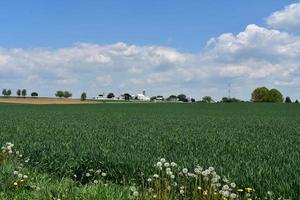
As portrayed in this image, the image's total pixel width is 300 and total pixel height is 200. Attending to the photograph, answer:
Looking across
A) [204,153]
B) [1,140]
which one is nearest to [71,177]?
[204,153]

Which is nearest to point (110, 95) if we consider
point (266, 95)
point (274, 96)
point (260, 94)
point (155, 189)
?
point (260, 94)

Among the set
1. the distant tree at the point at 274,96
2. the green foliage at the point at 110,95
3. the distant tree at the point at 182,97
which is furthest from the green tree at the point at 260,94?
the green foliage at the point at 110,95

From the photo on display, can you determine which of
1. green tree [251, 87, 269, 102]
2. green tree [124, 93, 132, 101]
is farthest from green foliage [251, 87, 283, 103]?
green tree [124, 93, 132, 101]

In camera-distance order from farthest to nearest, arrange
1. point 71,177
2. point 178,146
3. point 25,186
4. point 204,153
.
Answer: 1. point 178,146
2. point 204,153
3. point 71,177
4. point 25,186

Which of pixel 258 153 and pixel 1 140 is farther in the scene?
pixel 1 140

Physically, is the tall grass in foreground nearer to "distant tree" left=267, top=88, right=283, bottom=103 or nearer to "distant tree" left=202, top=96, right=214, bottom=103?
"distant tree" left=202, top=96, right=214, bottom=103

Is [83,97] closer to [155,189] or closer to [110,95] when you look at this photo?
[110,95]

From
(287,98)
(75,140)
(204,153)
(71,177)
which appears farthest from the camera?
(287,98)

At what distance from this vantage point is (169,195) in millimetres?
8070

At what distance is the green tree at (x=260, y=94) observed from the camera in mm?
168375

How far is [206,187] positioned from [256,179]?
40.0 inches

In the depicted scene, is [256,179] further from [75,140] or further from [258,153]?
[75,140]

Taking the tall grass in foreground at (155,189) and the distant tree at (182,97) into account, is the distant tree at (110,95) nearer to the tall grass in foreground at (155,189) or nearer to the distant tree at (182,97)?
the distant tree at (182,97)

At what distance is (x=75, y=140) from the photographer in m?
17.4
